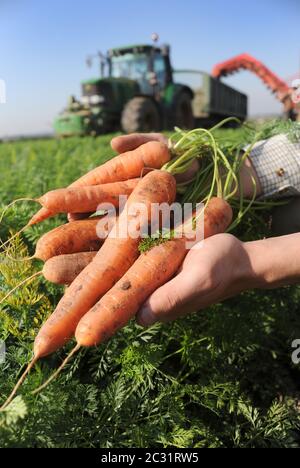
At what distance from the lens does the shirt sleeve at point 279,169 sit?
7.59ft

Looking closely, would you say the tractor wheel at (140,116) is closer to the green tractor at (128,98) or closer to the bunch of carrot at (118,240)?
the green tractor at (128,98)

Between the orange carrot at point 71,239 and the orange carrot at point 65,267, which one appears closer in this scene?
the orange carrot at point 65,267

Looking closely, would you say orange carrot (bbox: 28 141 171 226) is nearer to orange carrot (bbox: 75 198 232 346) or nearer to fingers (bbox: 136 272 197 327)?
orange carrot (bbox: 75 198 232 346)

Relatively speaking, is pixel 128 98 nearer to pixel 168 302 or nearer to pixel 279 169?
pixel 279 169

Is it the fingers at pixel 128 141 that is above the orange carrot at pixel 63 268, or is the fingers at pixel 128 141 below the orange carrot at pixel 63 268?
above

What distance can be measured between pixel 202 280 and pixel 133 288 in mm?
289

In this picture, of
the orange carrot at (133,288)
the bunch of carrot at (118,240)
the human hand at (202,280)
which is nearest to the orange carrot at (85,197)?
the bunch of carrot at (118,240)

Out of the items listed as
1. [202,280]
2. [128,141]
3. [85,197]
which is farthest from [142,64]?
[202,280]

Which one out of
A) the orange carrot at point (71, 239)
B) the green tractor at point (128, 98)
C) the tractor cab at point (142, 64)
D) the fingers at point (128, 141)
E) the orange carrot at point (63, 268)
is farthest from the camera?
the tractor cab at point (142, 64)

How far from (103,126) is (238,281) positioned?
966 centimetres

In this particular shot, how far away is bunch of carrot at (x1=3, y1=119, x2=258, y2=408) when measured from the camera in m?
1.64

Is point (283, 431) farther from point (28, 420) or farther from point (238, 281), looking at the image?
point (28, 420)
